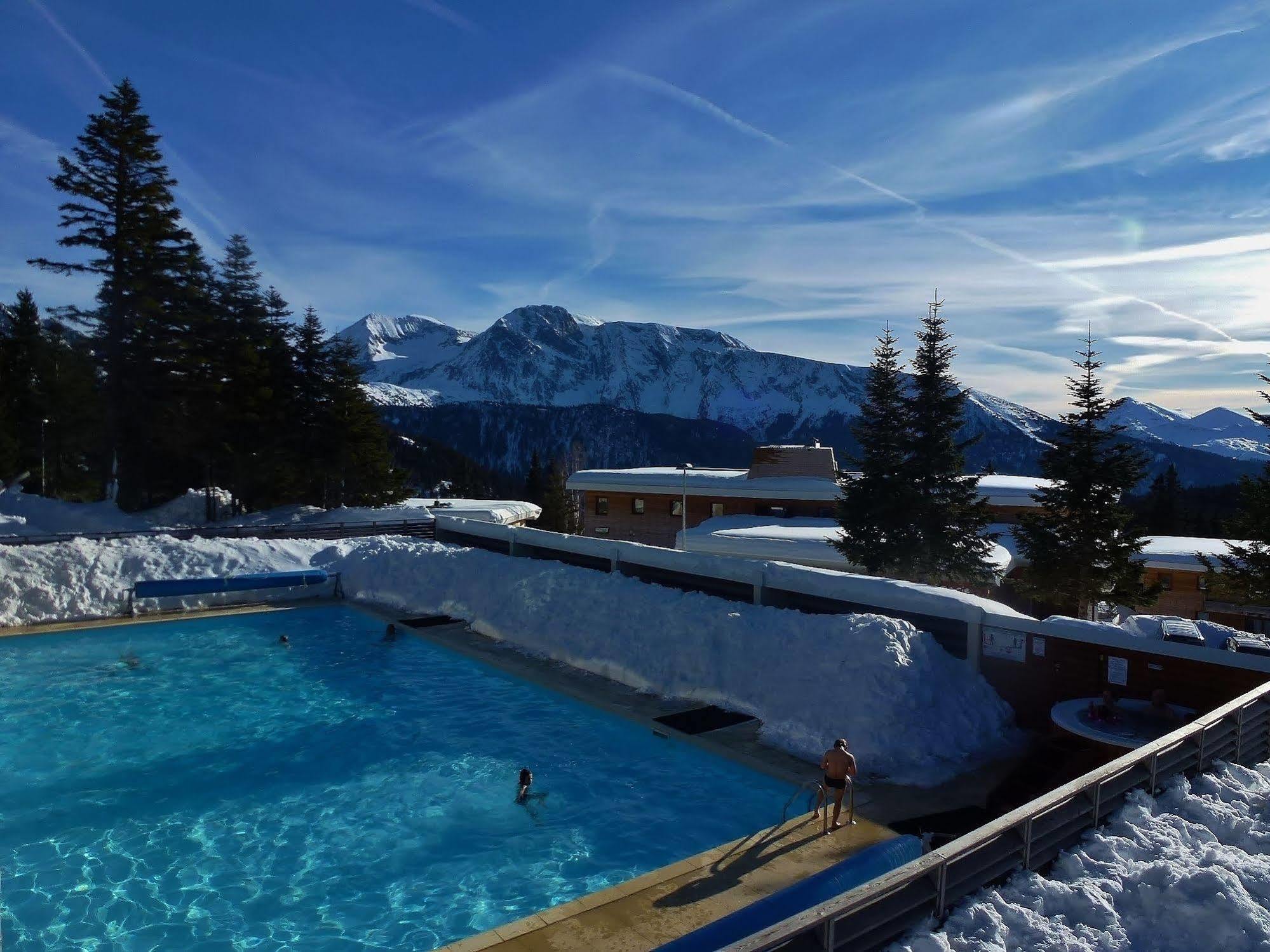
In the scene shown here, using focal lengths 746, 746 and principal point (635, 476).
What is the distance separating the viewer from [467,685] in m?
16.4

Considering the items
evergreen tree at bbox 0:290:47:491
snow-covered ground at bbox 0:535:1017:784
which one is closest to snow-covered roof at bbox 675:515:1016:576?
snow-covered ground at bbox 0:535:1017:784

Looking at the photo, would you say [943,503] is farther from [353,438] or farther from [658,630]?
[353,438]

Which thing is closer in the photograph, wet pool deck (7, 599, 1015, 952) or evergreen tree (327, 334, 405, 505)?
wet pool deck (7, 599, 1015, 952)

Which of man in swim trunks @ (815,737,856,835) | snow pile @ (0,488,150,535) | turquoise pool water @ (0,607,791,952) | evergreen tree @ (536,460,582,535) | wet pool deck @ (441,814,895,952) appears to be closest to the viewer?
wet pool deck @ (441,814,895,952)

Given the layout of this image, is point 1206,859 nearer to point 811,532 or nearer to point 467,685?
point 467,685

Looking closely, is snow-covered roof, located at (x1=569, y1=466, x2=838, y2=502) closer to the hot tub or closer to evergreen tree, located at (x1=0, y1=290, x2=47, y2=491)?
the hot tub

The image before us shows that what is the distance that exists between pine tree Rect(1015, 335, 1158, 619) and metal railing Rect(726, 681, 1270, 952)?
16.5 m

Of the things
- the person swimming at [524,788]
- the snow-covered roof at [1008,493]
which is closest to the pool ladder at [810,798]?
the person swimming at [524,788]

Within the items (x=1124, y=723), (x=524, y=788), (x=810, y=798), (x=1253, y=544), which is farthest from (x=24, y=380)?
(x=1253, y=544)

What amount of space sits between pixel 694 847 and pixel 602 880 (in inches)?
54.5

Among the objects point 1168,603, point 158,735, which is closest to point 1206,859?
point 158,735

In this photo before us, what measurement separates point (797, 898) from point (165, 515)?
3698 centimetres

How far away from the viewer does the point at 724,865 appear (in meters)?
8.59

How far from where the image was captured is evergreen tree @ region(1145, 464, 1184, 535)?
2549 inches
